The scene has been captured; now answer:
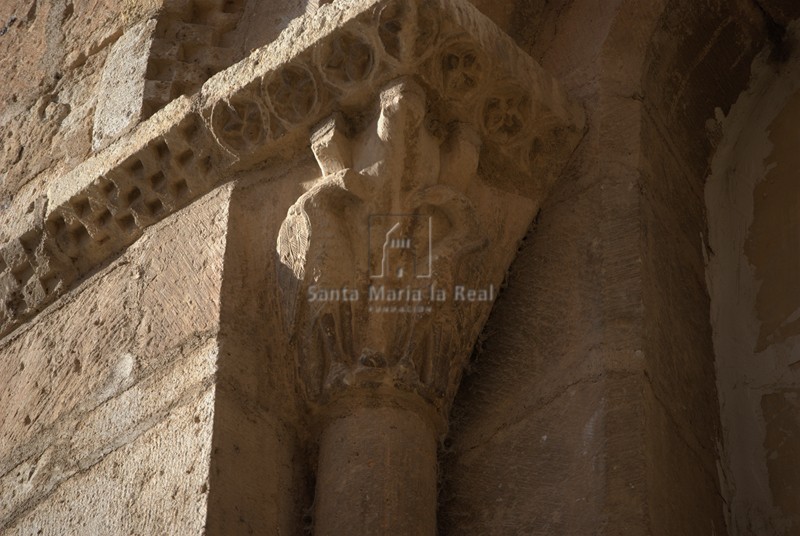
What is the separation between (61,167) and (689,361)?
159cm

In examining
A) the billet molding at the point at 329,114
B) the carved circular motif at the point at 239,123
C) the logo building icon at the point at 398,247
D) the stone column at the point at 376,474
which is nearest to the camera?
the stone column at the point at 376,474

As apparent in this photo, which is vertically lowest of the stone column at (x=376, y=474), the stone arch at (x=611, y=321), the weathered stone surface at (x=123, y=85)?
the stone column at (x=376, y=474)

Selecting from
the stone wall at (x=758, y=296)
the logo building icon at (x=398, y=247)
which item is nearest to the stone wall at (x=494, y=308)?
the stone wall at (x=758, y=296)

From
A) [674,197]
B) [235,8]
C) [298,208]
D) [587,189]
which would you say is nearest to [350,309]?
[298,208]

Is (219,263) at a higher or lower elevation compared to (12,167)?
lower

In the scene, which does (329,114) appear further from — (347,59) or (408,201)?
(408,201)

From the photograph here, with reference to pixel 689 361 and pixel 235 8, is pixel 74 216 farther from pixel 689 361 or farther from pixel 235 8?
pixel 689 361

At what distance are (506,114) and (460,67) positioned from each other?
153 mm

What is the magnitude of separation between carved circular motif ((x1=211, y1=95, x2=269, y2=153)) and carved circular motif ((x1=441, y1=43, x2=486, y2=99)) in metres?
0.40

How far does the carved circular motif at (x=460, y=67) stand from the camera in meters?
3.17

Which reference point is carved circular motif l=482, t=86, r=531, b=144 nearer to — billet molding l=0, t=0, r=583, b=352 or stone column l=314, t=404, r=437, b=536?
billet molding l=0, t=0, r=583, b=352

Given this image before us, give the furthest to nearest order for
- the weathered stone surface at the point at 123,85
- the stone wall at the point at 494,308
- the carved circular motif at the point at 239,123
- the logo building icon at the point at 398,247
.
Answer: the weathered stone surface at the point at 123,85, the carved circular motif at the point at 239,123, the logo building icon at the point at 398,247, the stone wall at the point at 494,308

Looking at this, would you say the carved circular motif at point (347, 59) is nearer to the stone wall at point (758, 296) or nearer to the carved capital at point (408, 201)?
the carved capital at point (408, 201)

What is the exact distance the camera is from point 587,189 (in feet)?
10.9
